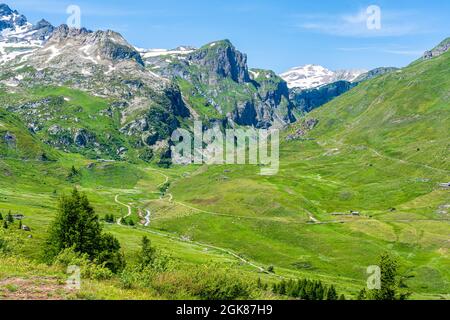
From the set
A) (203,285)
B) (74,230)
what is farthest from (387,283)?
(203,285)

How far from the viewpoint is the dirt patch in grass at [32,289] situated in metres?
30.2

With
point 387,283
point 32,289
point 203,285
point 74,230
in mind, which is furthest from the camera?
point 387,283

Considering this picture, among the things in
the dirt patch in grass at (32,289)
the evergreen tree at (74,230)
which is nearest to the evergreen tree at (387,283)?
the evergreen tree at (74,230)

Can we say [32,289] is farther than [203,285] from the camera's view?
No

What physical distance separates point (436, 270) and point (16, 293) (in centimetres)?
18611

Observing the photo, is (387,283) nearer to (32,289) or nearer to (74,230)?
(74,230)

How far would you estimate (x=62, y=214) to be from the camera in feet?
242

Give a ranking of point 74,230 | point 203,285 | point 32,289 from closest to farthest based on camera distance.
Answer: point 32,289, point 203,285, point 74,230

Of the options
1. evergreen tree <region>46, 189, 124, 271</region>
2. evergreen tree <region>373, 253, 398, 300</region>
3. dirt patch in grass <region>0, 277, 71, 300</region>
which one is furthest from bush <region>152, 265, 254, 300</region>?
evergreen tree <region>373, 253, 398, 300</region>

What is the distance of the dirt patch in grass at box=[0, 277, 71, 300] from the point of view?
30219 mm

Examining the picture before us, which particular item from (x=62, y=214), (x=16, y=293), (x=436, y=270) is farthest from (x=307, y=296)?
(x=16, y=293)

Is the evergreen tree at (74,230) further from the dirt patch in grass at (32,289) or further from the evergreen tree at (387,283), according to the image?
the evergreen tree at (387,283)

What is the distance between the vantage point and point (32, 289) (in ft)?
105
